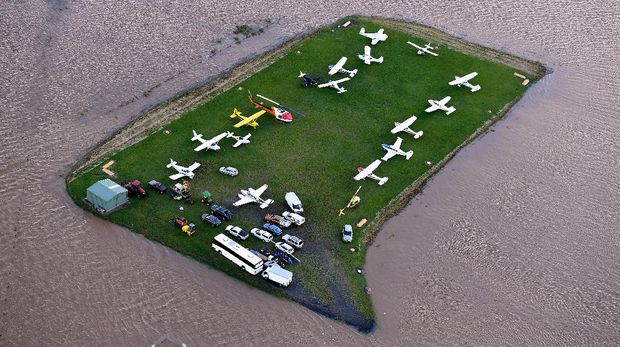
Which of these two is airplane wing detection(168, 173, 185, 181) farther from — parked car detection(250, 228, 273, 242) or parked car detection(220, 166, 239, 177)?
parked car detection(250, 228, 273, 242)

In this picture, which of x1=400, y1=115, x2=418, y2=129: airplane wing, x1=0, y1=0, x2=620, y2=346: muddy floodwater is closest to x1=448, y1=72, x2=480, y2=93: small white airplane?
x1=0, y1=0, x2=620, y2=346: muddy floodwater

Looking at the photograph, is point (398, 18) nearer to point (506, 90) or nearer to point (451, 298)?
point (506, 90)

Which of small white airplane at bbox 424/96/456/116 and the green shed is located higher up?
the green shed

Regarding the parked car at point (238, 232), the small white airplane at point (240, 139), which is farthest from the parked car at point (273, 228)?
the small white airplane at point (240, 139)

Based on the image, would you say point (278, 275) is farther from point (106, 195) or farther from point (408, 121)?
point (408, 121)

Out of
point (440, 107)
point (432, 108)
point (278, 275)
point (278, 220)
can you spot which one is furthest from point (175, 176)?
point (440, 107)

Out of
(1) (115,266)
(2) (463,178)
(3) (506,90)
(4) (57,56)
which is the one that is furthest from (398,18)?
(1) (115,266)
